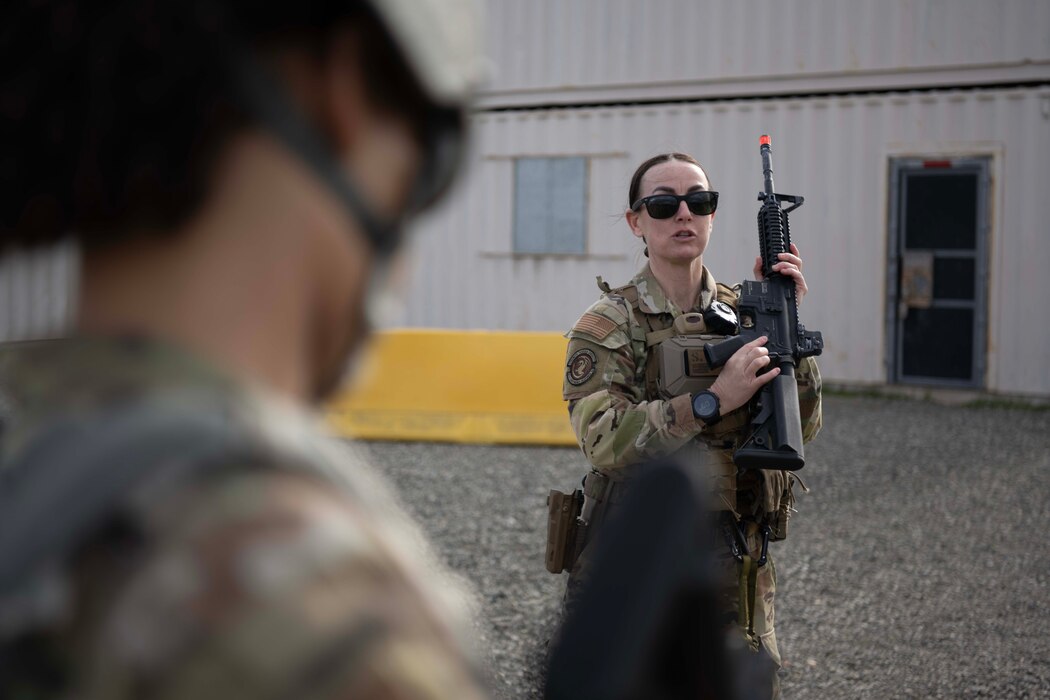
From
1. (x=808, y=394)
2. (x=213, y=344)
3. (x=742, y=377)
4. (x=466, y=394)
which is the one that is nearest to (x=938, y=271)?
(x=466, y=394)

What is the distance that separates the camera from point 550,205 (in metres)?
12.0

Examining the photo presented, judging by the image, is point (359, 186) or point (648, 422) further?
point (648, 422)

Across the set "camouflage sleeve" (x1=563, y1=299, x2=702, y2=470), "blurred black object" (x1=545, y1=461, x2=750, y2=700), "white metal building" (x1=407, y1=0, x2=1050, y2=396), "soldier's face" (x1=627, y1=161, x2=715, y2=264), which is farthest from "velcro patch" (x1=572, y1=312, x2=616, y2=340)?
"white metal building" (x1=407, y1=0, x2=1050, y2=396)

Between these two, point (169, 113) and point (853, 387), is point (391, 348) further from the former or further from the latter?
point (169, 113)

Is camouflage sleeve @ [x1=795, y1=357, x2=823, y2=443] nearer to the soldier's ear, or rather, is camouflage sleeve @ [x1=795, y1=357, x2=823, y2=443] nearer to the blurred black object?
the soldier's ear

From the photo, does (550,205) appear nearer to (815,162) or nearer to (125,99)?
(815,162)

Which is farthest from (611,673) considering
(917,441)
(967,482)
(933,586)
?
(917,441)

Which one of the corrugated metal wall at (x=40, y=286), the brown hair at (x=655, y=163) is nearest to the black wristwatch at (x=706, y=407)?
the brown hair at (x=655, y=163)

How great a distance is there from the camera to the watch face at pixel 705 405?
2943 mm

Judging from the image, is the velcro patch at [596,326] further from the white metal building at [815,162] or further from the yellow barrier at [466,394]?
the white metal building at [815,162]

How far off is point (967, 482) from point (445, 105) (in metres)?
7.29

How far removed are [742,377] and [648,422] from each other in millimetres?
301

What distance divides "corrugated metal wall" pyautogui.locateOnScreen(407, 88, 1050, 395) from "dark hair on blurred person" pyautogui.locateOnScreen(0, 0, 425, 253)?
9.74m

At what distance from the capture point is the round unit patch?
10.2ft
